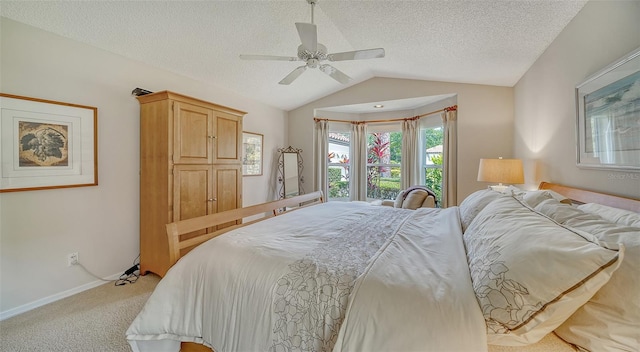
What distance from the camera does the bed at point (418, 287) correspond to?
0.72m

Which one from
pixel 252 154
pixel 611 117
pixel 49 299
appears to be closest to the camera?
pixel 611 117

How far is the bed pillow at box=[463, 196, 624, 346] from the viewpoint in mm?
688

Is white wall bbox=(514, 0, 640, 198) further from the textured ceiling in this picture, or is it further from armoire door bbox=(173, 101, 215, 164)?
armoire door bbox=(173, 101, 215, 164)

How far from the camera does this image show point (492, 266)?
34.7 inches

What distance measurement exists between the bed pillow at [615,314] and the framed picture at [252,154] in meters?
3.97

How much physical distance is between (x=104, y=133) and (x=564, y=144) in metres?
4.24

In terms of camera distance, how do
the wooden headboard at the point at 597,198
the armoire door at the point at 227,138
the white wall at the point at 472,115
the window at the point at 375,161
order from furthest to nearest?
the window at the point at 375,161 → the white wall at the point at 472,115 → the armoire door at the point at 227,138 → the wooden headboard at the point at 597,198

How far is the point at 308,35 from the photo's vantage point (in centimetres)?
200

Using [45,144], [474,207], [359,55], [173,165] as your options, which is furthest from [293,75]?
[45,144]

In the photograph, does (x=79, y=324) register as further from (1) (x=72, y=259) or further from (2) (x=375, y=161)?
(2) (x=375, y=161)

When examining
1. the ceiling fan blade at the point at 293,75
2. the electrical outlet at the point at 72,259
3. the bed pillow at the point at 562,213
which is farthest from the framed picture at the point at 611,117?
the electrical outlet at the point at 72,259

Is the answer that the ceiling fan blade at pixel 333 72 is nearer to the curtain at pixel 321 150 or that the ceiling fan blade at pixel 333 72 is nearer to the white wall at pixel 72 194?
the white wall at pixel 72 194

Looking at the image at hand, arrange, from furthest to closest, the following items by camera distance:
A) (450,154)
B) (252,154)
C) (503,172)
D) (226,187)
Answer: (252,154)
(450,154)
(226,187)
(503,172)

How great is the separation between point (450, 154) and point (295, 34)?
2836mm
